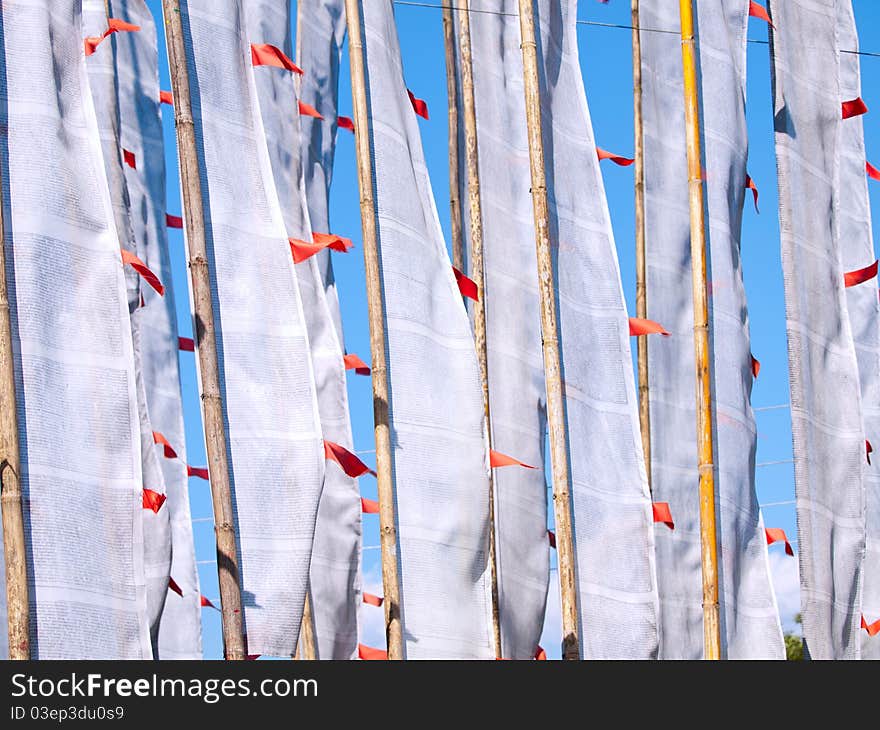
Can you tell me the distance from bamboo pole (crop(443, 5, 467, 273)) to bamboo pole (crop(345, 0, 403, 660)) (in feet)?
4.20

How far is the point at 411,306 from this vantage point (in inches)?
312

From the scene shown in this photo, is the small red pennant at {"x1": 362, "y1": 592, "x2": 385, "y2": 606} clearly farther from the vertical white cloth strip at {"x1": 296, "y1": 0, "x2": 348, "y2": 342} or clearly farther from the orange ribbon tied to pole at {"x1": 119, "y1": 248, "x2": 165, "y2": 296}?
the orange ribbon tied to pole at {"x1": 119, "y1": 248, "x2": 165, "y2": 296}

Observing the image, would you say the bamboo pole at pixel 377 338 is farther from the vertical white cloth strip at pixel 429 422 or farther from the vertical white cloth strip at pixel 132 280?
the vertical white cloth strip at pixel 132 280

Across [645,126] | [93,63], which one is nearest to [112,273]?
[93,63]

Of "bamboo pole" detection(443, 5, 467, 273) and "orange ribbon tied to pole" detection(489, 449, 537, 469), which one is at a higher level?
"bamboo pole" detection(443, 5, 467, 273)

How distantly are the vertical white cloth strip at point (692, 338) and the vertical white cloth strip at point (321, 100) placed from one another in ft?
6.84

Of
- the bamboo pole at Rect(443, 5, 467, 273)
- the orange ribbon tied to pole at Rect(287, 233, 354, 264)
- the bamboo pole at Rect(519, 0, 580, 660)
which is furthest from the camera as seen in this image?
the bamboo pole at Rect(443, 5, 467, 273)

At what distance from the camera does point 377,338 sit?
7773mm

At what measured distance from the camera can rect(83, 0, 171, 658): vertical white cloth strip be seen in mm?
6422

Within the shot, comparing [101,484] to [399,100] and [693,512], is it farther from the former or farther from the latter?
[693,512]

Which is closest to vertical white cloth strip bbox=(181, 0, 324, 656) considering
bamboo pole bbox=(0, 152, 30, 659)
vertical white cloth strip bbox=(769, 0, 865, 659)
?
bamboo pole bbox=(0, 152, 30, 659)

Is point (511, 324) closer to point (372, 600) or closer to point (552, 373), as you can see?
point (552, 373)
